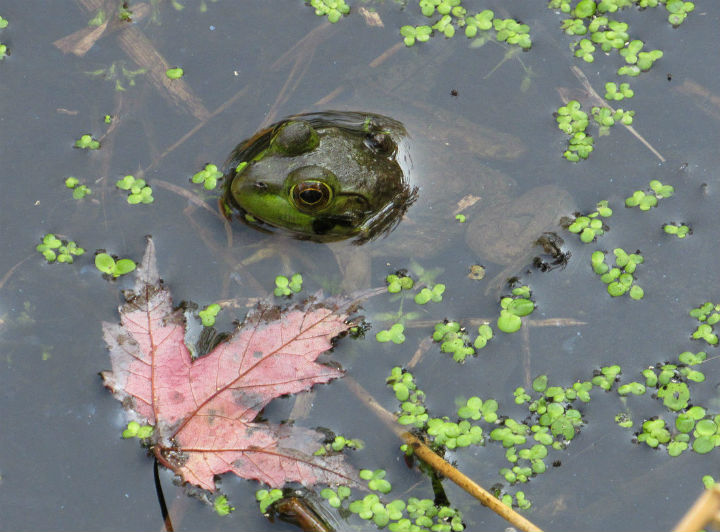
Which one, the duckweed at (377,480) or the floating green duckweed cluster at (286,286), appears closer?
the duckweed at (377,480)

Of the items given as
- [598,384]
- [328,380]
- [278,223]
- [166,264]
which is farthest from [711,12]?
[166,264]

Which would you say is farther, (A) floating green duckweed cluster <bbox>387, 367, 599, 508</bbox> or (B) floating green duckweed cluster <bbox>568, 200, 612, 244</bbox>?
(B) floating green duckweed cluster <bbox>568, 200, 612, 244</bbox>

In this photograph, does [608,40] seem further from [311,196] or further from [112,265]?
[112,265]

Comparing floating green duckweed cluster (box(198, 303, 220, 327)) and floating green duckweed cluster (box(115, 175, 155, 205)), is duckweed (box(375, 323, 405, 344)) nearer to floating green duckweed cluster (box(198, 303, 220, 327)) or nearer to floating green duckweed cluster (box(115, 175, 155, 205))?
floating green duckweed cluster (box(198, 303, 220, 327))

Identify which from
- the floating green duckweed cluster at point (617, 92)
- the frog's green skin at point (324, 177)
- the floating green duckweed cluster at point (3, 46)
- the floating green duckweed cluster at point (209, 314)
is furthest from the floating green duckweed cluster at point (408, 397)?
the floating green duckweed cluster at point (3, 46)

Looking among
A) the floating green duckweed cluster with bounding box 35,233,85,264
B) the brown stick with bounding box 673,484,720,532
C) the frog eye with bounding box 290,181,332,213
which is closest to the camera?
the brown stick with bounding box 673,484,720,532

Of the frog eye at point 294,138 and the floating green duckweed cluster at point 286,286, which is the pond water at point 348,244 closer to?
the floating green duckweed cluster at point 286,286

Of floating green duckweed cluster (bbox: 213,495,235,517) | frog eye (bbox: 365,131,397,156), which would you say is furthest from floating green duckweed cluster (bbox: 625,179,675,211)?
floating green duckweed cluster (bbox: 213,495,235,517)

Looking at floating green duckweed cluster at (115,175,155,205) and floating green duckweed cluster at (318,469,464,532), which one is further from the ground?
floating green duckweed cluster at (115,175,155,205)
